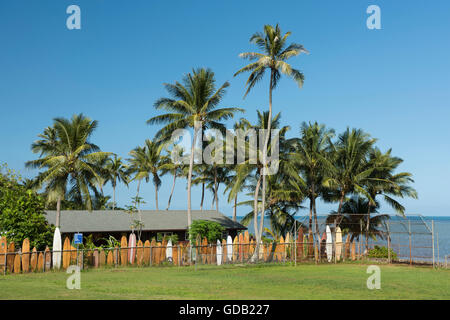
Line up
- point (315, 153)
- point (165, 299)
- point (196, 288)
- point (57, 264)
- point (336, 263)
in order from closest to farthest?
point (165, 299)
point (196, 288)
point (57, 264)
point (336, 263)
point (315, 153)

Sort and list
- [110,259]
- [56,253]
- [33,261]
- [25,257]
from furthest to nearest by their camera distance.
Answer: [110,259] → [56,253] → [33,261] → [25,257]

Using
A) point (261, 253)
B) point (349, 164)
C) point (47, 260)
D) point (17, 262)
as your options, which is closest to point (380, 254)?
point (349, 164)

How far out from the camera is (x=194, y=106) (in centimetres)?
2920

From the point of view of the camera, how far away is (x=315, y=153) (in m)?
33.3

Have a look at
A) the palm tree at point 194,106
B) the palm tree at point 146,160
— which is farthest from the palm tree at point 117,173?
the palm tree at point 194,106

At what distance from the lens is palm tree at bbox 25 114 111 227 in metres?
28.2

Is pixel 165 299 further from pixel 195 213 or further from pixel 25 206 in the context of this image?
pixel 195 213

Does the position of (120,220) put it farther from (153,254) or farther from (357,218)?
(357,218)

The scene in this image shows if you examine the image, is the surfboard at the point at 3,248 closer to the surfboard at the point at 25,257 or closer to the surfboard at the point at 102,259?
the surfboard at the point at 25,257

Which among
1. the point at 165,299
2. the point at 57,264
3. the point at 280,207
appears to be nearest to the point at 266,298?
the point at 165,299

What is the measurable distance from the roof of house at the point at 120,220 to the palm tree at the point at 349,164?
887cm

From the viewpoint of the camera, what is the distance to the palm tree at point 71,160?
92.4ft

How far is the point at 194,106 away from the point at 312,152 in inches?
408

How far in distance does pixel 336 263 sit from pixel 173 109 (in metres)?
14.5
